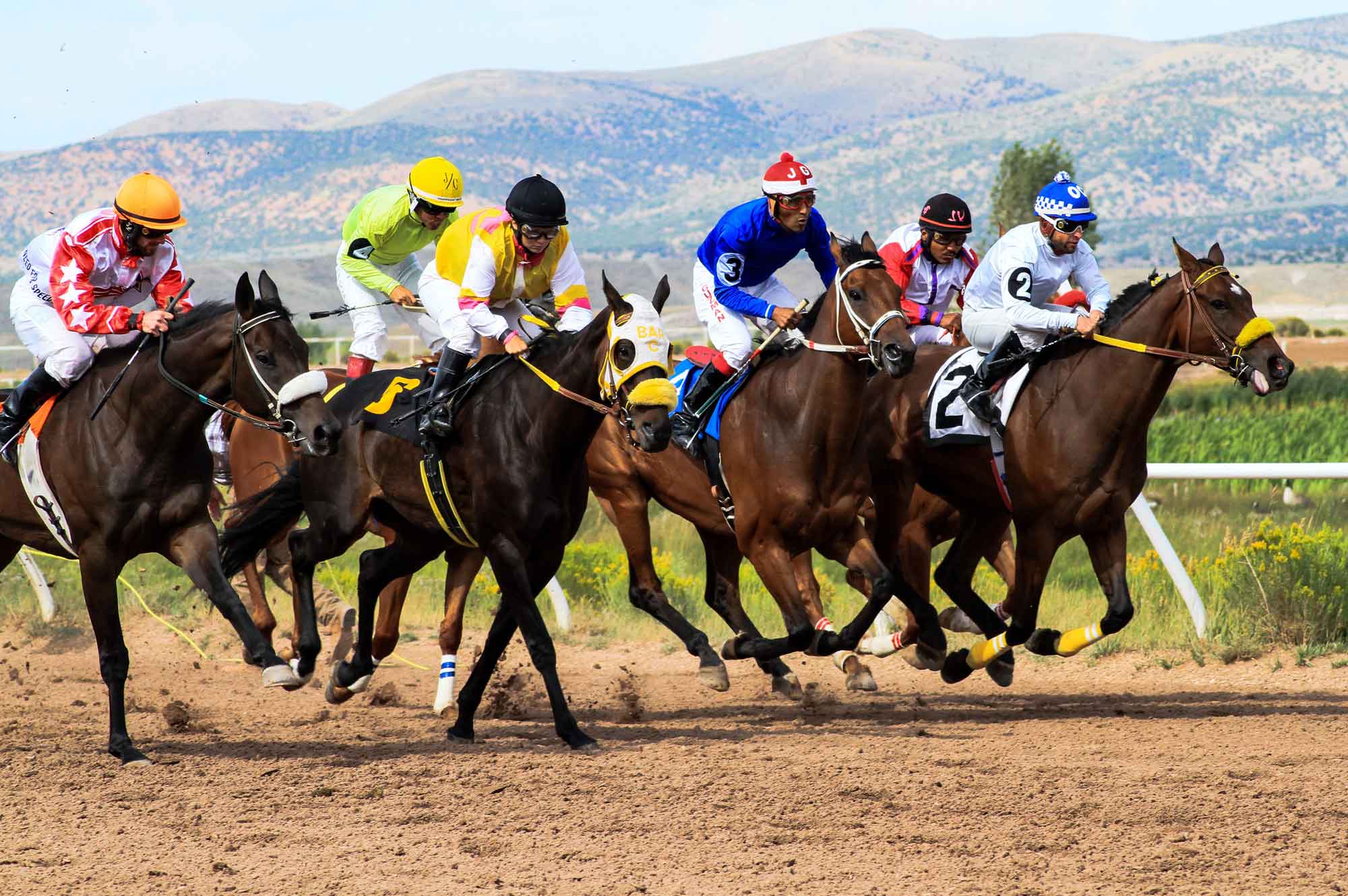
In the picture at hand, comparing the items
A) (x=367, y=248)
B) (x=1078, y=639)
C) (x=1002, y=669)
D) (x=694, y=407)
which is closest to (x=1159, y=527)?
(x=1002, y=669)

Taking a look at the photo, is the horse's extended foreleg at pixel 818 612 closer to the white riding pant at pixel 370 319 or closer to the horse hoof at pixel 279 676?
the white riding pant at pixel 370 319

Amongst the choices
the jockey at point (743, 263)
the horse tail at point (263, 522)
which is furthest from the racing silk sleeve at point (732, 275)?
the horse tail at point (263, 522)

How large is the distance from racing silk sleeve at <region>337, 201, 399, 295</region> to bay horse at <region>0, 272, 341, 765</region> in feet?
5.73

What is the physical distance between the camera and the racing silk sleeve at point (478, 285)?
674 cm

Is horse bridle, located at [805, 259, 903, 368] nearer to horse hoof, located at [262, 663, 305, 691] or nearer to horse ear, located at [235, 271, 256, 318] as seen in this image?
horse ear, located at [235, 271, 256, 318]

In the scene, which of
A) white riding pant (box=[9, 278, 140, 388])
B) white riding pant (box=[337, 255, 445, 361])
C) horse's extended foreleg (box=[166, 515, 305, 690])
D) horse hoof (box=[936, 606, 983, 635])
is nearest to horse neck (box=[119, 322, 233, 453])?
white riding pant (box=[9, 278, 140, 388])

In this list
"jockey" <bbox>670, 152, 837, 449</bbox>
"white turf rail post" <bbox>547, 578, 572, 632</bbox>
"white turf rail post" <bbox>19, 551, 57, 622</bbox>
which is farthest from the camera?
"white turf rail post" <bbox>19, 551, 57, 622</bbox>

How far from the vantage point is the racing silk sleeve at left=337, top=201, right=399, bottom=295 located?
26.8ft

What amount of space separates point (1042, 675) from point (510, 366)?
11.4 feet

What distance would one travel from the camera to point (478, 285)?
6773 mm

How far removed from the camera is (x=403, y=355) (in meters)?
48.4

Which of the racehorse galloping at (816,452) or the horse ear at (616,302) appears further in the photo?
the racehorse galloping at (816,452)

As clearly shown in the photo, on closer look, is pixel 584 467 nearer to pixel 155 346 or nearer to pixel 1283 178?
pixel 155 346

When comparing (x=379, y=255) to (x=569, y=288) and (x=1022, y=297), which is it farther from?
(x=1022, y=297)
